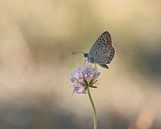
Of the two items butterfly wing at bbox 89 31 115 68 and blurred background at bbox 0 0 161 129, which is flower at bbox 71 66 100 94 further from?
blurred background at bbox 0 0 161 129

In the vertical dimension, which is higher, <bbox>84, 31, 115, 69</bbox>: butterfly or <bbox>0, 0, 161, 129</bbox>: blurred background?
<bbox>0, 0, 161, 129</bbox>: blurred background

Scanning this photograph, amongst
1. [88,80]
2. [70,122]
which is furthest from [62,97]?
[88,80]

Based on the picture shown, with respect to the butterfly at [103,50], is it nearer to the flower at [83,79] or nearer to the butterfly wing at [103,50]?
the butterfly wing at [103,50]

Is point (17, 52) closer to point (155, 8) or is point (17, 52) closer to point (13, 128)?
point (13, 128)

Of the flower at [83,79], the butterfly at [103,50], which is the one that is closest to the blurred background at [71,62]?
the butterfly at [103,50]

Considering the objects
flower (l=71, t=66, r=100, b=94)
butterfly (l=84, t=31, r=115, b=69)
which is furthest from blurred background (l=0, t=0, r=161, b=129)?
flower (l=71, t=66, r=100, b=94)

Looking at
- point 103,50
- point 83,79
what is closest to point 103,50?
point 103,50
